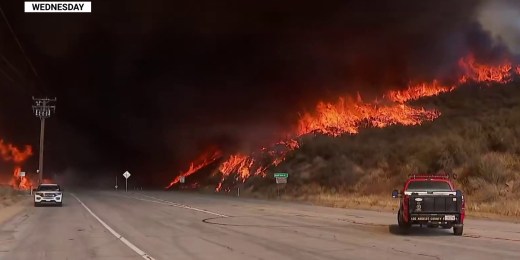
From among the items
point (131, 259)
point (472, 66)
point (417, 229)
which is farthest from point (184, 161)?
point (131, 259)

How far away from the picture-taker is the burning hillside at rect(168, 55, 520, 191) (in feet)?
219

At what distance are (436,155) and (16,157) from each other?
75046mm

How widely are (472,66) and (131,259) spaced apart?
75802 mm

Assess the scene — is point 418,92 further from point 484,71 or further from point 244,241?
point 244,241

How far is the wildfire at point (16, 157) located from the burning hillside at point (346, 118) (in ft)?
127

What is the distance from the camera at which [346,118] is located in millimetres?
69312

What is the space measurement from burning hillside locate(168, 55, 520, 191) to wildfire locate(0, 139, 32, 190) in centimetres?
3883

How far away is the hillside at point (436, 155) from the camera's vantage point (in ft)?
125

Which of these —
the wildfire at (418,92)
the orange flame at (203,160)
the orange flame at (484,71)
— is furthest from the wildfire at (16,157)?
the orange flame at (484,71)

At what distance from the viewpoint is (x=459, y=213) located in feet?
58.4

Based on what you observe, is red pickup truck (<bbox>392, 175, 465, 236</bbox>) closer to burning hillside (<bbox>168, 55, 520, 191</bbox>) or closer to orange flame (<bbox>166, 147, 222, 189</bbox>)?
burning hillside (<bbox>168, 55, 520, 191</bbox>)

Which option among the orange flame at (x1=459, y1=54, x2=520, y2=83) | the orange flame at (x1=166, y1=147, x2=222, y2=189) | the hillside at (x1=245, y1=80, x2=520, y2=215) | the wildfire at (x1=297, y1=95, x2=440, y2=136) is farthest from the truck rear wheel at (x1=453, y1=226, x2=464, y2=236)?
the orange flame at (x1=459, y1=54, x2=520, y2=83)

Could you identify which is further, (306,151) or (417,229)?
(306,151)

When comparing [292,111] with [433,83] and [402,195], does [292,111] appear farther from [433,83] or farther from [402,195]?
[402,195]
